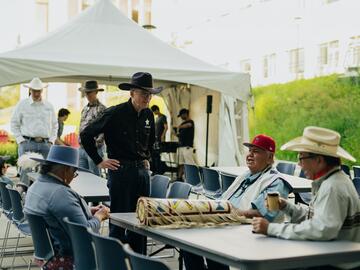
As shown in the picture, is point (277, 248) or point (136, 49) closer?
point (277, 248)

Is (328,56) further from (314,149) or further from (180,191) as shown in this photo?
(314,149)

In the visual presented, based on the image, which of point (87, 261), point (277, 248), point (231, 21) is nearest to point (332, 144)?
point (277, 248)

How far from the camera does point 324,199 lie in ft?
11.4

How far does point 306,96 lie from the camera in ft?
52.1

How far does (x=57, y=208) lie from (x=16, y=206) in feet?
5.88

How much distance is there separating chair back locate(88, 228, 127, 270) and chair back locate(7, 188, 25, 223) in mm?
2638

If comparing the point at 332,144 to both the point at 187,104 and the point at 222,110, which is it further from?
the point at 187,104

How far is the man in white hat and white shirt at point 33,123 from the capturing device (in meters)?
9.20

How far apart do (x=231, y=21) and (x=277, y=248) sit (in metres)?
18.4

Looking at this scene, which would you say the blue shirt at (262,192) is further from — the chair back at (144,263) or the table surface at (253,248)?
the chair back at (144,263)

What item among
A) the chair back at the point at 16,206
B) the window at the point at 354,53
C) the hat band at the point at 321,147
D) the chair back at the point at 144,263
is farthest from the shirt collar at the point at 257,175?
the window at the point at 354,53

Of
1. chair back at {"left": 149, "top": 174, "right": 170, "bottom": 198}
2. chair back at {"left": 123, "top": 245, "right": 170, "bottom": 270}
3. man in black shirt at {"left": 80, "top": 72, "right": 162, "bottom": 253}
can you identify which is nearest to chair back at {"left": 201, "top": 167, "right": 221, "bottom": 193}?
chair back at {"left": 149, "top": 174, "right": 170, "bottom": 198}

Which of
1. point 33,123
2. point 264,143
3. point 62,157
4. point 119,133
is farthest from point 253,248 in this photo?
point 33,123

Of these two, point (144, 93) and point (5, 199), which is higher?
point (144, 93)
